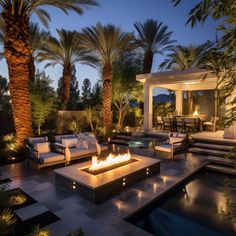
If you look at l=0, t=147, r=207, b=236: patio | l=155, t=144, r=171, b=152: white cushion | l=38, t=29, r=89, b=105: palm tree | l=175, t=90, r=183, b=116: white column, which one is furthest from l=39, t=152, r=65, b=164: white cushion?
l=175, t=90, r=183, b=116: white column

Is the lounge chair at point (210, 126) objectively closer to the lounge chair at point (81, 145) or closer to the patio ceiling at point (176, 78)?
the patio ceiling at point (176, 78)

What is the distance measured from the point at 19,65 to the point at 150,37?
11.4 metres

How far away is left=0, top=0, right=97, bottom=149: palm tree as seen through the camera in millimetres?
7863

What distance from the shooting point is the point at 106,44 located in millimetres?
12688

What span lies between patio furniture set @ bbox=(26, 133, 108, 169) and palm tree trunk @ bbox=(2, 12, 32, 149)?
1361 mm

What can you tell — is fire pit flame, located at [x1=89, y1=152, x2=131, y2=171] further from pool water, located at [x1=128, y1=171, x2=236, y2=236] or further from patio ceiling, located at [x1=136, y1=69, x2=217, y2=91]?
patio ceiling, located at [x1=136, y1=69, x2=217, y2=91]

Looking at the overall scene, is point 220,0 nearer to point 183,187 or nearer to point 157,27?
point 183,187

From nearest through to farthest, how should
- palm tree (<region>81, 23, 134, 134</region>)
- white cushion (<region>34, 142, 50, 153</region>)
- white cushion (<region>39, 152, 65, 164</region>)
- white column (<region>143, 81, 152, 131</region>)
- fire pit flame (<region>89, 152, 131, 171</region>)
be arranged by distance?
fire pit flame (<region>89, 152, 131, 171</region>) → white cushion (<region>39, 152, 65, 164</region>) → white cushion (<region>34, 142, 50, 153</region>) → palm tree (<region>81, 23, 134, 134</region>) → white column (<region>143, 81, 152, 131</region>)

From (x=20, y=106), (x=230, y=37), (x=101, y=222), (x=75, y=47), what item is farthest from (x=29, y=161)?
(x=75, y=47)

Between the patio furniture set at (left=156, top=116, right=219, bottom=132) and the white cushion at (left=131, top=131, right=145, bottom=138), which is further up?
the patio furniture set at (left=156, top=116, right=219, bottom=132)

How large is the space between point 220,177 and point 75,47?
13469mm

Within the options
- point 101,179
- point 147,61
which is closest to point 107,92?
point 147,61

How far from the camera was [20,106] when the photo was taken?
27.9ft

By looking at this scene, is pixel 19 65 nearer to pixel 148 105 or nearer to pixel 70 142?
pixel 70 142
